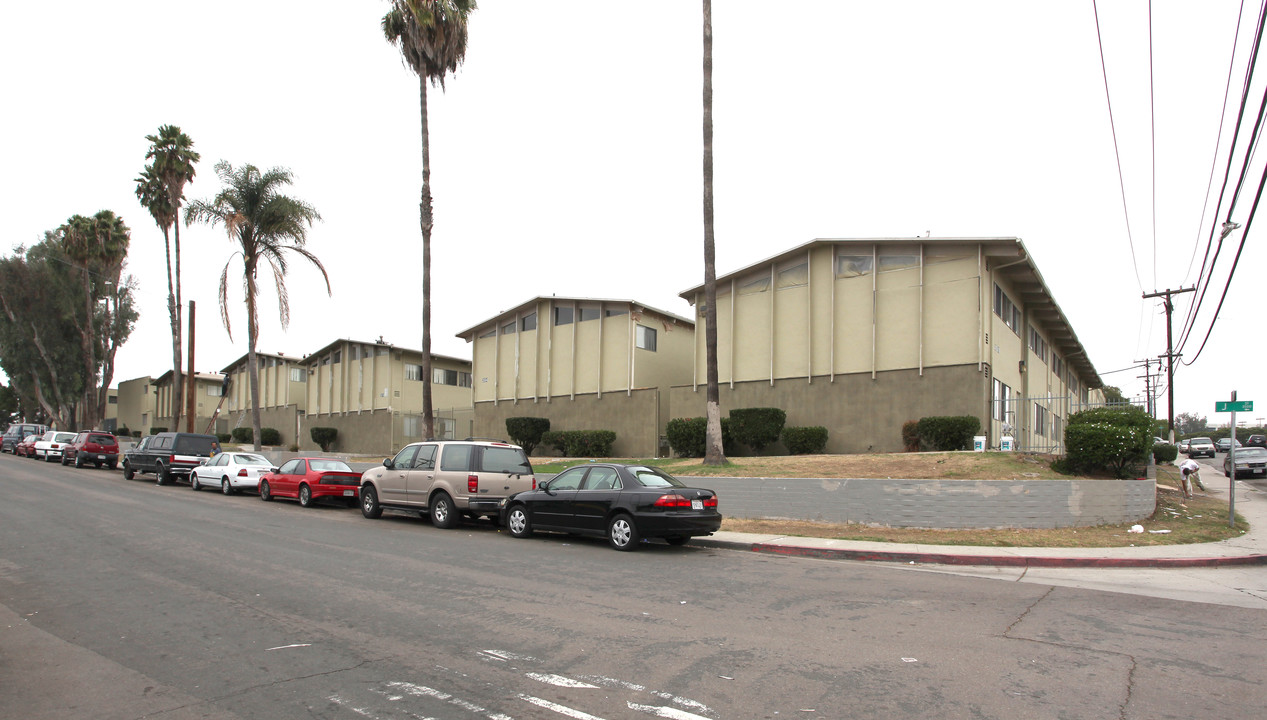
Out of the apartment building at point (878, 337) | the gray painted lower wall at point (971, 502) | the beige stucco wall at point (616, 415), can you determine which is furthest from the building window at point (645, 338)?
the gray painted lower wall at point (971, 502)

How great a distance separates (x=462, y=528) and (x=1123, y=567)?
11531 mm

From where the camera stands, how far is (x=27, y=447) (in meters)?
45.3

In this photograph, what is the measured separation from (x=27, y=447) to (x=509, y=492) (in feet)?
146

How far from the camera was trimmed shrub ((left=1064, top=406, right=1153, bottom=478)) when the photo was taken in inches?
659

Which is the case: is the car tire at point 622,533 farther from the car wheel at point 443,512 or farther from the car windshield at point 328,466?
the car windshield at point 328,466

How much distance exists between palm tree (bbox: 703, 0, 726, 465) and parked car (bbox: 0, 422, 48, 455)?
47.7 metres

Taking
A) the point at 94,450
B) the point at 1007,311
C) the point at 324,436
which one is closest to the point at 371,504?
the point at 1007,311

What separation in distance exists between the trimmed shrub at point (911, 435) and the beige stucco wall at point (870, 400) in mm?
506

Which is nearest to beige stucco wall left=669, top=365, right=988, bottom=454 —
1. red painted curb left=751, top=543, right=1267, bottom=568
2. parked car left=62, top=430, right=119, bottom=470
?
red painted curb left=751, top=543, right=1267, bottom=568

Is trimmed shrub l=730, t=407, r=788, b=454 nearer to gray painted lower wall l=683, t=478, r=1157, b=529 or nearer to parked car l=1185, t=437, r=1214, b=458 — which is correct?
gray painted lower wall l=683, t=478, r=1157, b=529

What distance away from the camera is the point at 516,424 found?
3130cm

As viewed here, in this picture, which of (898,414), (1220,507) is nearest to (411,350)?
(898,414)

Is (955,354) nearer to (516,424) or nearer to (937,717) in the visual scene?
(516,424)

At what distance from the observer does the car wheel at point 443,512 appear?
15.2m
